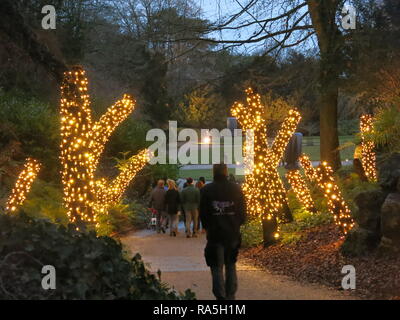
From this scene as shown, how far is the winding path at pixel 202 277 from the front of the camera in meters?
8.59

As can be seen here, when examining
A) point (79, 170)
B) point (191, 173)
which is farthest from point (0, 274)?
point (191, 173)

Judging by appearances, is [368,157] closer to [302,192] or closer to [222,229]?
[302,192]

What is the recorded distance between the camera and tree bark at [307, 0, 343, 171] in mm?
16234

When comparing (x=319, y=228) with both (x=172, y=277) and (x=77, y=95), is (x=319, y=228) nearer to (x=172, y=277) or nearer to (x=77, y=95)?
(x=172, y=277)

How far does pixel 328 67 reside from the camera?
53.5 feet

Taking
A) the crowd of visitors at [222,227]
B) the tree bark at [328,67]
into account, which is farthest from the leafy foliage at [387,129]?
the crowd of visitors at [222,227]

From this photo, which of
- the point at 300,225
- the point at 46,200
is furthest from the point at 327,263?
the point at 46,200

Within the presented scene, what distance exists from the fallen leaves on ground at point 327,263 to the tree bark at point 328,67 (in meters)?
4.80

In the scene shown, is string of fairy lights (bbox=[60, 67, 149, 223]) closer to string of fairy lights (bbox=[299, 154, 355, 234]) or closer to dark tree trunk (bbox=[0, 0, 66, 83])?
dark tree trunk (bbox=[0, 0, 66, 83])

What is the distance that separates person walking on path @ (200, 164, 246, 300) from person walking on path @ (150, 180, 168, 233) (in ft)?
34.6

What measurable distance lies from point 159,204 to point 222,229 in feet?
35.8

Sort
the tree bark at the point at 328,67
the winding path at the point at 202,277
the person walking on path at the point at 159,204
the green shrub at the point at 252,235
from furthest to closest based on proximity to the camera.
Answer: the person walking on path at the point at 159,204, the tree bark at the point at 328,67, the green shrub at the point at 252,235, the winding path at the point at 202,277

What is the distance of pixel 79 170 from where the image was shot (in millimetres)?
11344

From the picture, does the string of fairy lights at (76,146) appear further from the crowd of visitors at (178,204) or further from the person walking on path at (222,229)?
the crowd of visitors at (178,204)
